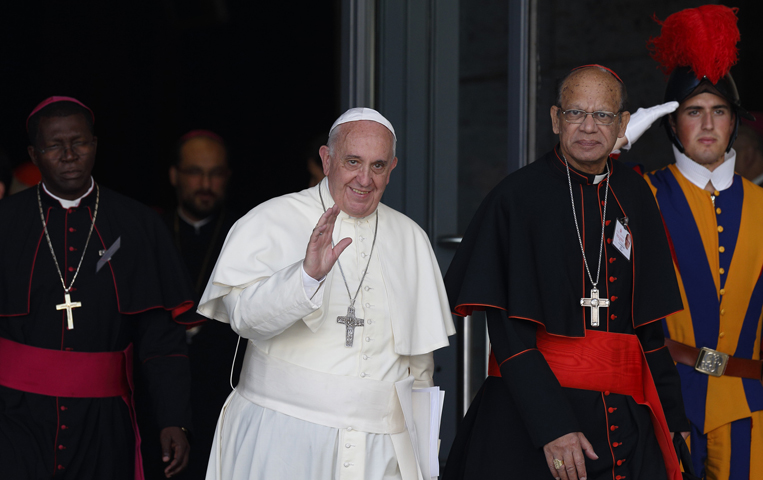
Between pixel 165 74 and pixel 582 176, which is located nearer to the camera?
pixel 582 176

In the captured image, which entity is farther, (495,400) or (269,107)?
(269,107)

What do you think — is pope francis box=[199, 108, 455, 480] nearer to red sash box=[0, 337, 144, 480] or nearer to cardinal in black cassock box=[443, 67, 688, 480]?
cardinal in black cassock box=[443, 67, 688, 480]

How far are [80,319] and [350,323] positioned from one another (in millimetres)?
1142

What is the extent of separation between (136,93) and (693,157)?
178 inches

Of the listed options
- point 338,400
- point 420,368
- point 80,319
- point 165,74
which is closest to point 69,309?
point 80,319

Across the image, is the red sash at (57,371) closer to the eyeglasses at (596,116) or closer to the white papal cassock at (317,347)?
the white papal cassock at (317,347)

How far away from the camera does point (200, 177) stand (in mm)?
5332

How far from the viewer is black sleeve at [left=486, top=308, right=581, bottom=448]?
287 cm

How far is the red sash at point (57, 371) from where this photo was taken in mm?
3457

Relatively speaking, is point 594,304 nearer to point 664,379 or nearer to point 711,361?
A: point 664,379

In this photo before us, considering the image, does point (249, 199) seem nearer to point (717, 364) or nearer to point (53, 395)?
Result: point (53, 395)

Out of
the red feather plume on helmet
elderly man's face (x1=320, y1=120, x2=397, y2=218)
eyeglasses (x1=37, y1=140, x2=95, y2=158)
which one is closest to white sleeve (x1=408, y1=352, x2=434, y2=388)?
elderly man's face (x1=320, y1=120, x2=397, y2=218)

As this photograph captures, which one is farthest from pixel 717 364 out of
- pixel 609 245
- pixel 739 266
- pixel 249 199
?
pixel 249 199

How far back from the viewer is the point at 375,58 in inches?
214
